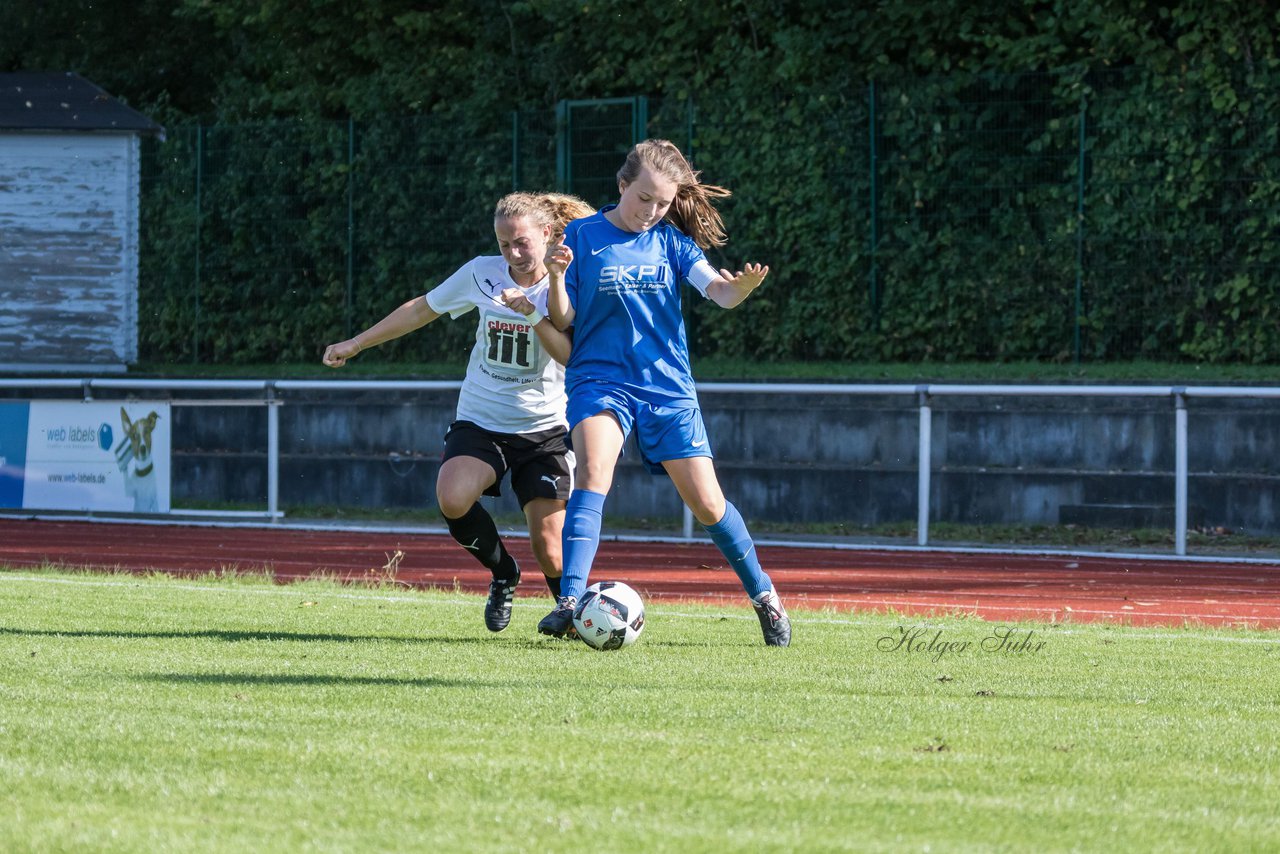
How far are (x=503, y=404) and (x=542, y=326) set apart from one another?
0.68 m

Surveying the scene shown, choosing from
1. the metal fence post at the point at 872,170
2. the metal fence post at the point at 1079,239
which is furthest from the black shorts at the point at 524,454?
the metal fence post at the point at 872,170

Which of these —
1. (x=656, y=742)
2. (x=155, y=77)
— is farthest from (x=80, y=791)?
(x=155, y=77)

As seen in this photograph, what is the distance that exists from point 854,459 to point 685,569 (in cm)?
364

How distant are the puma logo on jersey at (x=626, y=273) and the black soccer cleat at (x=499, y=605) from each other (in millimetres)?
1465

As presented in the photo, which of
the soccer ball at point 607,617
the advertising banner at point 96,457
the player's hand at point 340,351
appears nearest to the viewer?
the soccer ball at point 607,617

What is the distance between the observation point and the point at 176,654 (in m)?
6.95

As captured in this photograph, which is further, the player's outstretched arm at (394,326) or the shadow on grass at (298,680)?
the player's outstretched arm at (394,326)

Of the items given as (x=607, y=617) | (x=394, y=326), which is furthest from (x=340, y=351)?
(x=607, y=617)

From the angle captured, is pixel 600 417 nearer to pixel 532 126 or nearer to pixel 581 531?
pixel 581 531

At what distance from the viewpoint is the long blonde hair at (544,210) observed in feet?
24.8

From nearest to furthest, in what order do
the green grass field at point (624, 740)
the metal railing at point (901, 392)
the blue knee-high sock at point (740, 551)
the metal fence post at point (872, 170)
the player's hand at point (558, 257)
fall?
1. the green grass field at point (624, 740)
2. the player's hand at point (558, 257)
3. the blue knee-high sock at point (740, 551)
4. the metal railing at point (901, 392)
5. the metal fence post at point (872, 170)

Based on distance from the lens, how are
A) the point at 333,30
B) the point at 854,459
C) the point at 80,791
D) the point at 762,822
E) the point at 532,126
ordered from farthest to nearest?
1. the point at 333,30
2. the point at 532,126
3. the point at 854,459
4. the point at 80,791
5. the point at 762,822

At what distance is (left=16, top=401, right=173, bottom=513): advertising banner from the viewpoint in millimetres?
15633

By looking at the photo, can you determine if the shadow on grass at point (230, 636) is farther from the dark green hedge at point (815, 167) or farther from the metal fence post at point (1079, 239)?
the dark green hedge at point (815, 167)
